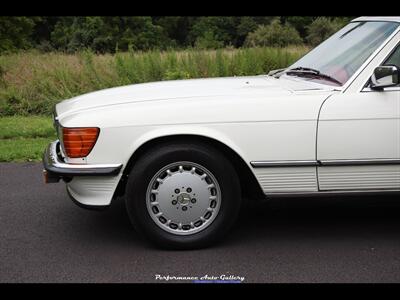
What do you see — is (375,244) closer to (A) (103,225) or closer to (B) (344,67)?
(B) (344,67)

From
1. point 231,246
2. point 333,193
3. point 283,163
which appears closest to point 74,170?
point 231,246

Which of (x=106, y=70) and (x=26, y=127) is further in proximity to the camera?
(x=106, y=70)

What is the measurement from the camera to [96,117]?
417 cm

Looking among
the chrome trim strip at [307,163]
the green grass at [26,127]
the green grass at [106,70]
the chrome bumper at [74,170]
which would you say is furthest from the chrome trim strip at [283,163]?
the green grass at [106,70]

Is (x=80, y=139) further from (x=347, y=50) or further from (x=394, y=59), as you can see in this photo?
(x=394, y=59)

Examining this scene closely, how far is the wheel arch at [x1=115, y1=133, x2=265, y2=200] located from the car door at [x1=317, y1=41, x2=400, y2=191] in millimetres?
481

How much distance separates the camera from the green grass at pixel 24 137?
7.71m

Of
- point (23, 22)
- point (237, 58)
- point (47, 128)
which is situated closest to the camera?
point (47, 128)

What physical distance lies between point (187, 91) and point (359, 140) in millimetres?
1330

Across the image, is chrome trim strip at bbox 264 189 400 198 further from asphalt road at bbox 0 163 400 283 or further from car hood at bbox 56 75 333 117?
car hood at bbox 56 75 333 117

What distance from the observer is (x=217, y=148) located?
4.29m
